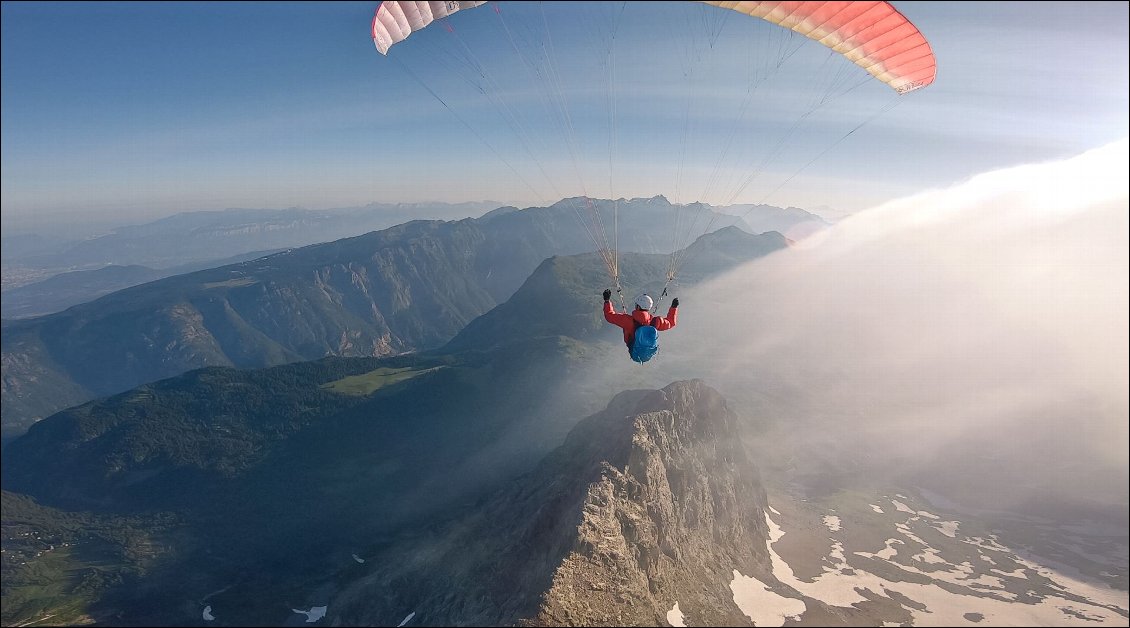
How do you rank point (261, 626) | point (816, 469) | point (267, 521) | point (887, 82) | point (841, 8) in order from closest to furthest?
point (841, 8) < point (887, 82) < point (261, 626) < point (816, 469) < point (267, 521)

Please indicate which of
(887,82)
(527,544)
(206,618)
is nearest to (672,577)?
(527,544)

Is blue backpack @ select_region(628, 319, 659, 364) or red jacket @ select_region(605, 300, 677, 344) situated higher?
red jacket @ select_region(605, 300, 677, 344)

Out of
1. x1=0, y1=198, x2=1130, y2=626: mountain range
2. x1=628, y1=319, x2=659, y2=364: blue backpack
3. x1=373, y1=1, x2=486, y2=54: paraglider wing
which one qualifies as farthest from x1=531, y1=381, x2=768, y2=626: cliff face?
x1=373, y1=1, x2=486, y2=54: paraglider wing

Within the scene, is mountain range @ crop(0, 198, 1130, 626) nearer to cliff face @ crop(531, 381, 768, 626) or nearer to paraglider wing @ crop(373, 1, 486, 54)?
cliff face @ crop(531, 381, 768, 626)

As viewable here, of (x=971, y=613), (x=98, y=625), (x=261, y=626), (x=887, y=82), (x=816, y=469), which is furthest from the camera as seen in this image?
(x=816, y=469)

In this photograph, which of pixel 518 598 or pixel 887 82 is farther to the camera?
pixel 518 598

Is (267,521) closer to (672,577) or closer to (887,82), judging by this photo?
(672,577)
